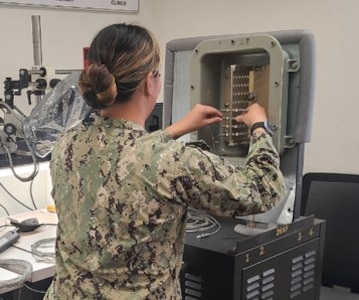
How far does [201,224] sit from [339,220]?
0.95 metres

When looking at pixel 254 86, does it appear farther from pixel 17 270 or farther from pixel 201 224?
pixel 17 270

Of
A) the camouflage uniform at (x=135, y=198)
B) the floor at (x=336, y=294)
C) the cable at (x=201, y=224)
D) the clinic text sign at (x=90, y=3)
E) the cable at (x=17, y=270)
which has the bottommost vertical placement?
the floor at (x=336, y=294)

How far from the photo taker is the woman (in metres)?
1.02

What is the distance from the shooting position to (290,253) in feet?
4.53

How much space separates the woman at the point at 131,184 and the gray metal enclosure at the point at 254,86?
18 cm

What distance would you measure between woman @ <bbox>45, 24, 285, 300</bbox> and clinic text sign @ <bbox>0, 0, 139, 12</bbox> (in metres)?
2.17

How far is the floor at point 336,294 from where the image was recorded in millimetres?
2059

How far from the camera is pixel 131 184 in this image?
102 cm

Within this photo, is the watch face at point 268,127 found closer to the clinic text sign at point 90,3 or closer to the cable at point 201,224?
the cable at point 201,224

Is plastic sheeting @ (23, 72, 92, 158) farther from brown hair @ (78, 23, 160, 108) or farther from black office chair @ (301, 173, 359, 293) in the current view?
black office chair @ (301, 173, 359, 293)

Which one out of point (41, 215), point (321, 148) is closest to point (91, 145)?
point (41, 215)

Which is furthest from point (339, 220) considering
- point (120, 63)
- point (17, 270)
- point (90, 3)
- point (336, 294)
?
point (90, 3)

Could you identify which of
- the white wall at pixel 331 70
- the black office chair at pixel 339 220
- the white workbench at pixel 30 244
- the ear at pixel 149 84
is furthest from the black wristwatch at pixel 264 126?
the white wall at pixel 331 70

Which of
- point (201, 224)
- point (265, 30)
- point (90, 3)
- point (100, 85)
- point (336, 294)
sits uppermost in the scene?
point (90, 3)
